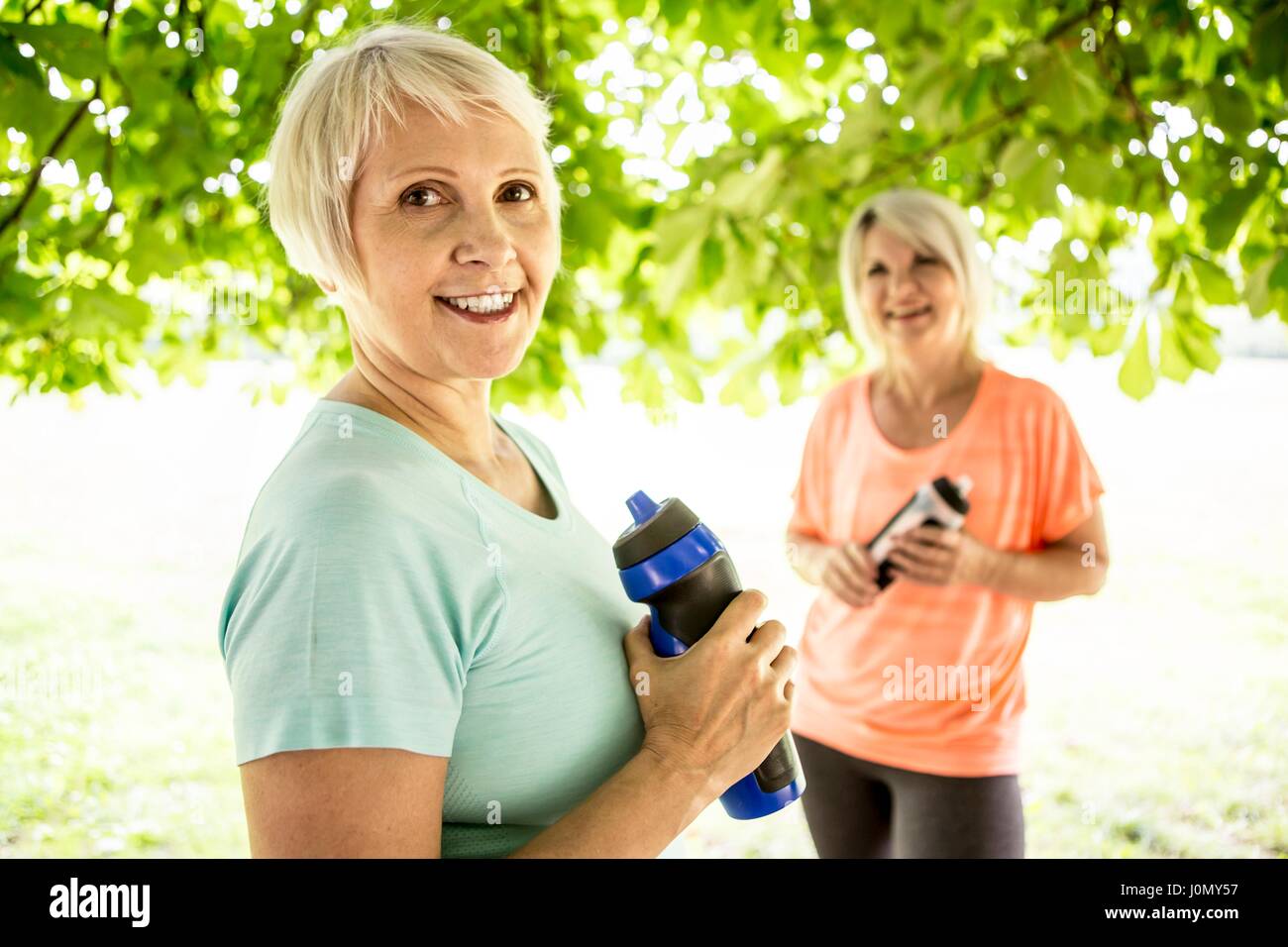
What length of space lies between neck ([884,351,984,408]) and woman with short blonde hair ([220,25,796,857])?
753mm

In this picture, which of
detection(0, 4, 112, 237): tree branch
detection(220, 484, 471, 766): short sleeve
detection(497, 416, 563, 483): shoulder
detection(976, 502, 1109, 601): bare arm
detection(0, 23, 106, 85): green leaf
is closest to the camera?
detection(220, 484, 471, 766): short sleeve

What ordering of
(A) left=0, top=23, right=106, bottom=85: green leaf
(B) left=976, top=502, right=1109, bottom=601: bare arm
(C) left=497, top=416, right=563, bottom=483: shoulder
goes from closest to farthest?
(C) left=497, top=416, right=563, bottom=483: shoulder → (A) left=0, top=23, right=106, bottom=85: green leaf → (B) left=976, top=502, right=1109, bottom=601: bare arm

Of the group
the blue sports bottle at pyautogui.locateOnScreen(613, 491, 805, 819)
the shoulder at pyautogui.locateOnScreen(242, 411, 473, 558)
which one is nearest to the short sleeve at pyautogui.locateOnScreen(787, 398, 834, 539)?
the blue sports bottle at pyautogui.locateOnScreen(613, 491, 805, 819)

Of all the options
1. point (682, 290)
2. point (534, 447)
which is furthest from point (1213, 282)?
point (534, 447)

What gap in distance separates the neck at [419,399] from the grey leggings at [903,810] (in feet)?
2.36

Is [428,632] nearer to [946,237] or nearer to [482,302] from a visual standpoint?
[482,302]

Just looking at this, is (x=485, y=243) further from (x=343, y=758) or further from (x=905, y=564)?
(x=905, y=564)

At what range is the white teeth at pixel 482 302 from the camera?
0.61 metres

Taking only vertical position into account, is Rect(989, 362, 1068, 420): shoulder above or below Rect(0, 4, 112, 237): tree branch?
below

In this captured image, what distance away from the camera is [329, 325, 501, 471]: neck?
62cm

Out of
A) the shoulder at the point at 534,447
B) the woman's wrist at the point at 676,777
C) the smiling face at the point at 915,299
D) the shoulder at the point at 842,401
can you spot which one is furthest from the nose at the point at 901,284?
Result: the woman's wrist at the point at 676,777

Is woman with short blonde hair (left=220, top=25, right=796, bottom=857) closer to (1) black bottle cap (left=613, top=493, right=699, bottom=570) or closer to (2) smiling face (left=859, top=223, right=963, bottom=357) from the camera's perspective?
(1) black bottle cap (left=613, top=493, right=699, bottom=570)

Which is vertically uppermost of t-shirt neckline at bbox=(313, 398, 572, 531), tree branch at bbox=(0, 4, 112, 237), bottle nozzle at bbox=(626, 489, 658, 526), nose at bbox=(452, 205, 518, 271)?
tree branch at bbox=(0, 4, 112, 237)
